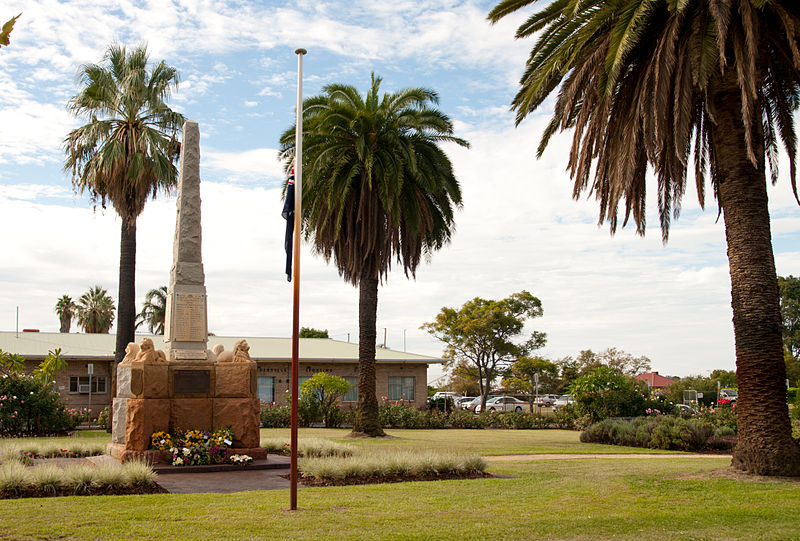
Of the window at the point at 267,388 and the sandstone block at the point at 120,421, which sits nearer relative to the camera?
the sandstone block at the point at 120,421

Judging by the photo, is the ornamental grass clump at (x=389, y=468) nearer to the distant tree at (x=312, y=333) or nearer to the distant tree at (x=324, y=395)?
the distant tree at (x=324, y=395)

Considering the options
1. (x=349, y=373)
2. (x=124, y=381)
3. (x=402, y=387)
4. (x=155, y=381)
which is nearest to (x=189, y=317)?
(x=155, y=381)

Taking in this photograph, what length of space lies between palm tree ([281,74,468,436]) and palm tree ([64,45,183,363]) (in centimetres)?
454

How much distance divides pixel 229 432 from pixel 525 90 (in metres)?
9.22

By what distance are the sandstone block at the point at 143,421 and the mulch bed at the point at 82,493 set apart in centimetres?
310

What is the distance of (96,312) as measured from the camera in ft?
209

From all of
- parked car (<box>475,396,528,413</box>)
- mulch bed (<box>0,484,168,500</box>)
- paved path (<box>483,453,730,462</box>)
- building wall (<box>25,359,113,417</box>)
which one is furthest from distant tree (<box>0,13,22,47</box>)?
parked car (<box>475,396,528,413</box>)

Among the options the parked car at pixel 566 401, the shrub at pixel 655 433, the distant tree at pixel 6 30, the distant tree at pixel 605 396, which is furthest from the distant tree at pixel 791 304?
the distant tree at pixel 6 30

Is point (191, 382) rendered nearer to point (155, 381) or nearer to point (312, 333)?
point (155, 381)

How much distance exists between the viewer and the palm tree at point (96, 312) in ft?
208

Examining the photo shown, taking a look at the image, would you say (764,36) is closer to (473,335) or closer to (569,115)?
(569,115)

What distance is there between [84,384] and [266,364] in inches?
330

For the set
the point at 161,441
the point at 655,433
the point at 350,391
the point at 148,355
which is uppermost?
the point at 148,355

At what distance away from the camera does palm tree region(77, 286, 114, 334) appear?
208ft
